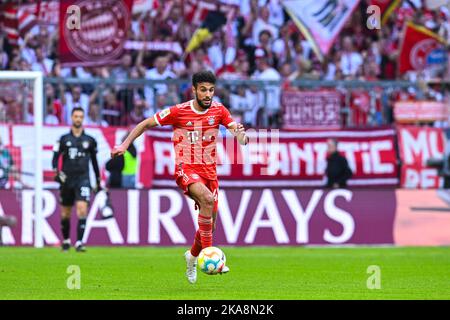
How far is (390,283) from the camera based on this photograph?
615 inches

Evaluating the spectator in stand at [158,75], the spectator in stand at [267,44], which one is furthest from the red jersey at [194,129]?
the spectator in stand at [267,44]

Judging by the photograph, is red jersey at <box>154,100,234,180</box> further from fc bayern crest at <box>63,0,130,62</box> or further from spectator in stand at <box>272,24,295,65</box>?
spectator in stand at <box>272,24,295,65</box>

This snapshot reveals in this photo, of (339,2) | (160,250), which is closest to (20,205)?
(160,250)

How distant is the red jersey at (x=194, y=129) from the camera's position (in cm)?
1498

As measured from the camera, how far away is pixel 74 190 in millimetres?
22953

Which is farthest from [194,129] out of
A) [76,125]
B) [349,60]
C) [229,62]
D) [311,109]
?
[349,60]

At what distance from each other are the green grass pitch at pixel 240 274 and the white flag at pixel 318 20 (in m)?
4.84

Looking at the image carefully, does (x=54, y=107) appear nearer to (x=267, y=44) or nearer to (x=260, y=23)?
(x=267, y=44)

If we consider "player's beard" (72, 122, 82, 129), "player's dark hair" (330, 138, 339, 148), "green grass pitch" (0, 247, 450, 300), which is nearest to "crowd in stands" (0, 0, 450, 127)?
"player's dark hair" (330, 138, 339, 148)

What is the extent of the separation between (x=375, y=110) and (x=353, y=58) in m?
2.19

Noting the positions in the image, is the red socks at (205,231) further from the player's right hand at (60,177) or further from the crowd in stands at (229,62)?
the crowd in stands at (229,62)

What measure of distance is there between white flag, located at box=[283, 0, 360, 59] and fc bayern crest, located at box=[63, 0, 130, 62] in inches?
141

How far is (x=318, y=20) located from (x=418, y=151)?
353cm

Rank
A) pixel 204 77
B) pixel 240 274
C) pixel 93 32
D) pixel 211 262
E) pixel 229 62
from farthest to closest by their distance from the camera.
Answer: pixel 229 62 < pixel 93 32 < pixel 240 274 < pixel 204 77 < pixel 211 262
